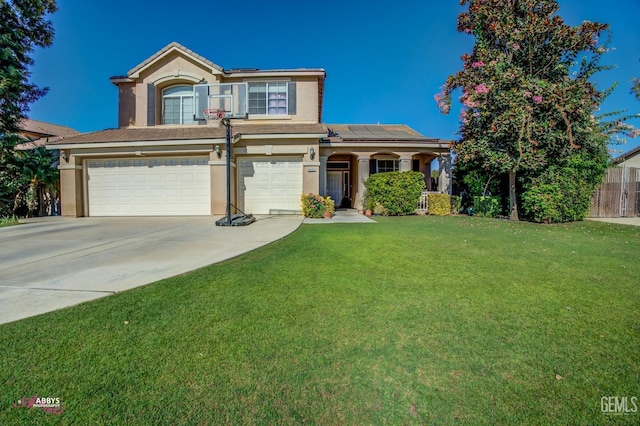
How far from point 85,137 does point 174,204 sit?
4.80 meters

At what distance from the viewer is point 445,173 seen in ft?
46.3

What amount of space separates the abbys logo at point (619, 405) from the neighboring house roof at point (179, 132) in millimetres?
10989

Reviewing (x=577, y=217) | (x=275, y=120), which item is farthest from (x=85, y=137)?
(x=577, y=217)

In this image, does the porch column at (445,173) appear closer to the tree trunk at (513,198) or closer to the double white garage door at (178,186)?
the tree trunk at (513,198)

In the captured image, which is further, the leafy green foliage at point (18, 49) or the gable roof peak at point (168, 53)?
the gable roof peak at point (168, 53)

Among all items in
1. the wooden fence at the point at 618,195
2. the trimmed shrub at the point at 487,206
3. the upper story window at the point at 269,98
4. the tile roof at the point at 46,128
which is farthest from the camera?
the tile roof at the point at 46,128

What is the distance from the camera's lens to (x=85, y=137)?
12.3 m

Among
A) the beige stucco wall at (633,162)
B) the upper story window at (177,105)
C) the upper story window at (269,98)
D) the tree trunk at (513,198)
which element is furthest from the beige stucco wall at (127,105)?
the beige stucco wall at (633,162)

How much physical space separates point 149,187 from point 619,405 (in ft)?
45.5

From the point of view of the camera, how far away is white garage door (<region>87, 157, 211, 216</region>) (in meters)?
12.0

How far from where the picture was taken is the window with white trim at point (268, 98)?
13820 mm

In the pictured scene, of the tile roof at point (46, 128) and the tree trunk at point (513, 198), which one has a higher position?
the tile roof at point (46, 128)

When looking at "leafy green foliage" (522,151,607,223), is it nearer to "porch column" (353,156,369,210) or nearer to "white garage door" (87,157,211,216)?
"porch column" (353,156,369,210)

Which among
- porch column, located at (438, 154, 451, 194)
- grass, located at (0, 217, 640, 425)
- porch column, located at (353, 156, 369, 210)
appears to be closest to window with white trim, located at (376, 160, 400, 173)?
porch column, located at (353, 156, 369, 210)
